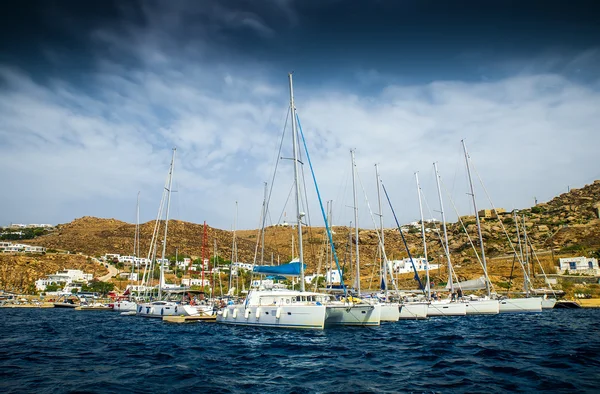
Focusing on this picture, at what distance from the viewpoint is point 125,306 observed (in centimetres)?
5006

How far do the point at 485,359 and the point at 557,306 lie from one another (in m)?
35.4

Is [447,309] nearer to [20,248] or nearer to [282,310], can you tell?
[282,310]

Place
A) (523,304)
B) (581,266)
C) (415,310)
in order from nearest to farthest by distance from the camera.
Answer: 1. (415,310)
2. (523,304)
3. (581,266)

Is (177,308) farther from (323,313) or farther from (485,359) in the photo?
(485,359)

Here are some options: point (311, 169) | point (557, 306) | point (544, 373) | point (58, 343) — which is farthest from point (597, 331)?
point (58, 343)

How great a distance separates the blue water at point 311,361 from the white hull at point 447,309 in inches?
389

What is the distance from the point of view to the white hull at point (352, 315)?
84.6ft

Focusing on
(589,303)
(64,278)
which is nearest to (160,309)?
(589,303)

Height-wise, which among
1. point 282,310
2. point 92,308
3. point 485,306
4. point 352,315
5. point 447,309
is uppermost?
point 282,310

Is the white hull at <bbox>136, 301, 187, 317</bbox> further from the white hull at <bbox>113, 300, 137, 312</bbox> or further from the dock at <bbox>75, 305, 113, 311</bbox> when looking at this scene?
the dock at <bbox>75, 305, 113, 311</bbox>

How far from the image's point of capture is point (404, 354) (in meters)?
16.7

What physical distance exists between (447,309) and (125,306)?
40376mm

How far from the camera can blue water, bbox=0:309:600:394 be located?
1152 cm

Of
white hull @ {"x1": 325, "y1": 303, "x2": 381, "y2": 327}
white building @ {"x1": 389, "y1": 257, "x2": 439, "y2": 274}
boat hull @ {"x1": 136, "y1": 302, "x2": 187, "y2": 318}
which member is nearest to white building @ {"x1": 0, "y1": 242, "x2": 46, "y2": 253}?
boat hull @ {"x1": 136, "y1": 302, "x2": 187, "y2": 318}
